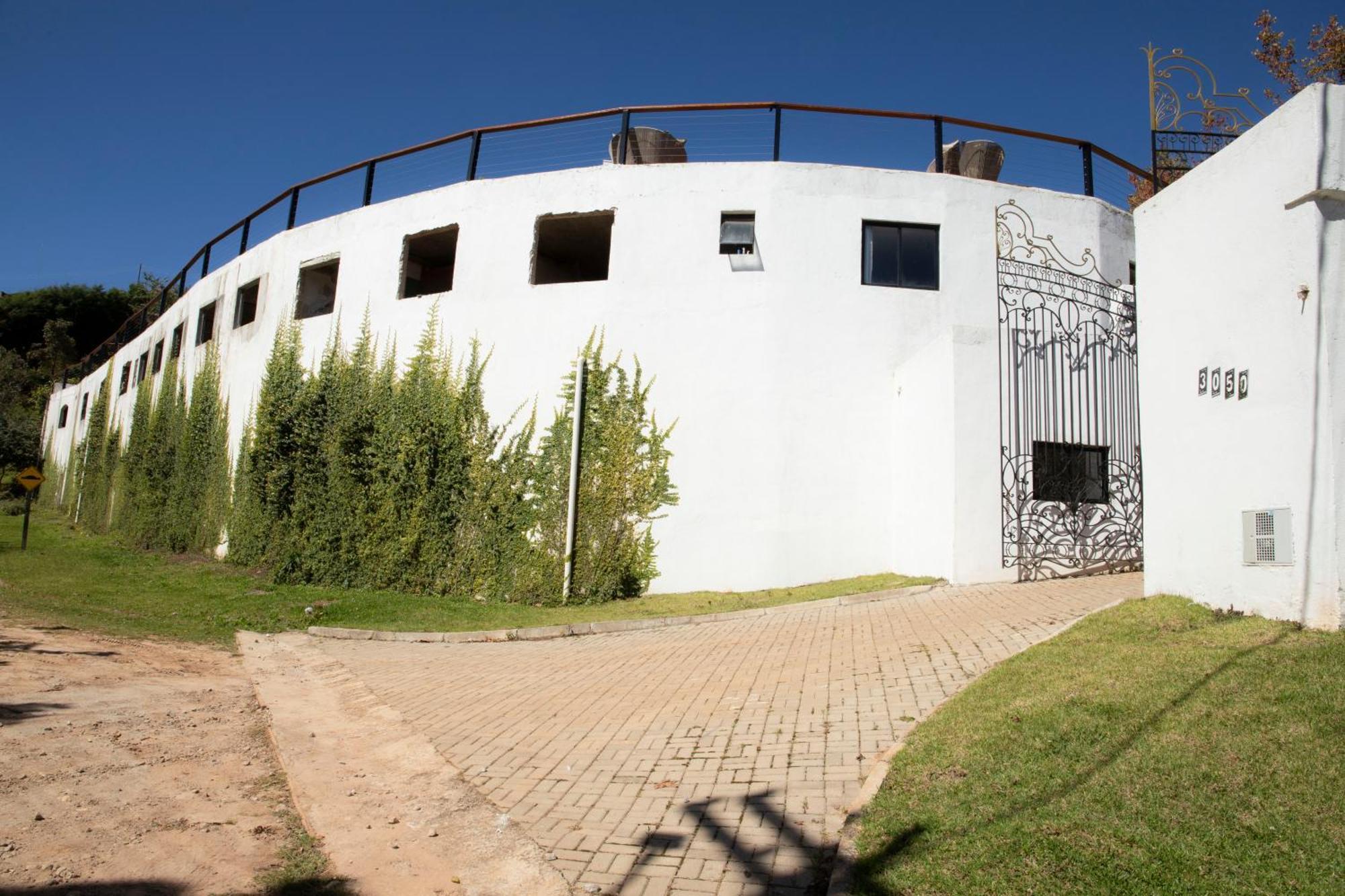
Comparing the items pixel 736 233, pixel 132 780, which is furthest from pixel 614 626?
pixel 736 233

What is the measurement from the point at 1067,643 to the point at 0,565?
1870 centimetres

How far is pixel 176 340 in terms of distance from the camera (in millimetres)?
23125

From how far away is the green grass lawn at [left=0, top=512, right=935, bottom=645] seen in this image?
10.8 metres

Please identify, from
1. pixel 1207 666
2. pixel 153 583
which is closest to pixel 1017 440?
pixel 1207 666

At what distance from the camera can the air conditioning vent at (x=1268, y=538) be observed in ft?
19.4

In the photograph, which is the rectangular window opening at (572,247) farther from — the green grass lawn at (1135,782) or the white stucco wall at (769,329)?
the green grass lawn at (1135,782)

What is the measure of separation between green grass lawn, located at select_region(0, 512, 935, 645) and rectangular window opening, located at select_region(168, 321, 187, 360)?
9.37m

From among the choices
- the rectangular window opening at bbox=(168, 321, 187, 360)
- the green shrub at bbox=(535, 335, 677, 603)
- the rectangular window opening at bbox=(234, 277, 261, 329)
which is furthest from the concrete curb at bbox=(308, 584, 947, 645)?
the rectangular window opening at bbox=(168, 321, 187, 360)

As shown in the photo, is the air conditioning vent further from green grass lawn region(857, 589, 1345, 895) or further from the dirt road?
the dirt road

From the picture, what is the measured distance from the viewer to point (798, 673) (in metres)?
6.87

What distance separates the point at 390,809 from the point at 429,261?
14.1 m

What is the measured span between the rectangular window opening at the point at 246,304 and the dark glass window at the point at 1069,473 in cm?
1620

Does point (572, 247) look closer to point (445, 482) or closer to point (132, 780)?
point (445, 482)

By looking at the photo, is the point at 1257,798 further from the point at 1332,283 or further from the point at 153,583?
the point at 153,583
